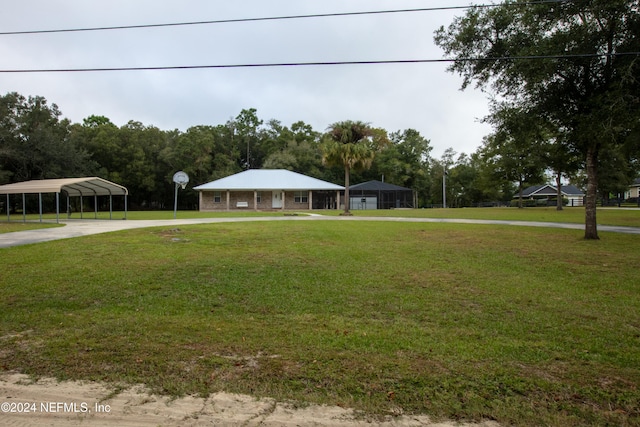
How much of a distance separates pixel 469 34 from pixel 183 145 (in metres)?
46.2

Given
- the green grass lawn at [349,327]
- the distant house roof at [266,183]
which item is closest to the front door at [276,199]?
the distant house roof at [266,183]

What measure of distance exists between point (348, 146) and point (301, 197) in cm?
1548

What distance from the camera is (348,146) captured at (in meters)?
30.3

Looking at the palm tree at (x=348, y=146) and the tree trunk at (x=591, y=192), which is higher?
the palm tree at (x=348, y=146)

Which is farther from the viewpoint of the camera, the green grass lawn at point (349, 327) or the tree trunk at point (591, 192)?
the tree trunk at point (591, 192)

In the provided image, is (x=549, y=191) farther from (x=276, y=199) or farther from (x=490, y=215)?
(x=276, y=199)

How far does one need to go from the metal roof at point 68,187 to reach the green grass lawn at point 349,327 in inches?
527

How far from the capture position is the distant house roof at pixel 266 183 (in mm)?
42562

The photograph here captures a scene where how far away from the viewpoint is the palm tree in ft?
99.6

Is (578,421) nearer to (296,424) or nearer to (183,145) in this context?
(296,424)

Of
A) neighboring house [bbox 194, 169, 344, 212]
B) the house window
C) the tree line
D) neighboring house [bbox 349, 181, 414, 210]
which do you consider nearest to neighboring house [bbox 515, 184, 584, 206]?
the tree line

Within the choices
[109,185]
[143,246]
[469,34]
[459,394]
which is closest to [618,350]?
[459,394]

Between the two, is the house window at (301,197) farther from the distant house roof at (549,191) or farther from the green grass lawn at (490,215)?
the distant house roof at (549,191)

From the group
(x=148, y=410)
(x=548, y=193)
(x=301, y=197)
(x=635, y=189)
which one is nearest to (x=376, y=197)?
(x=301, y=197)
